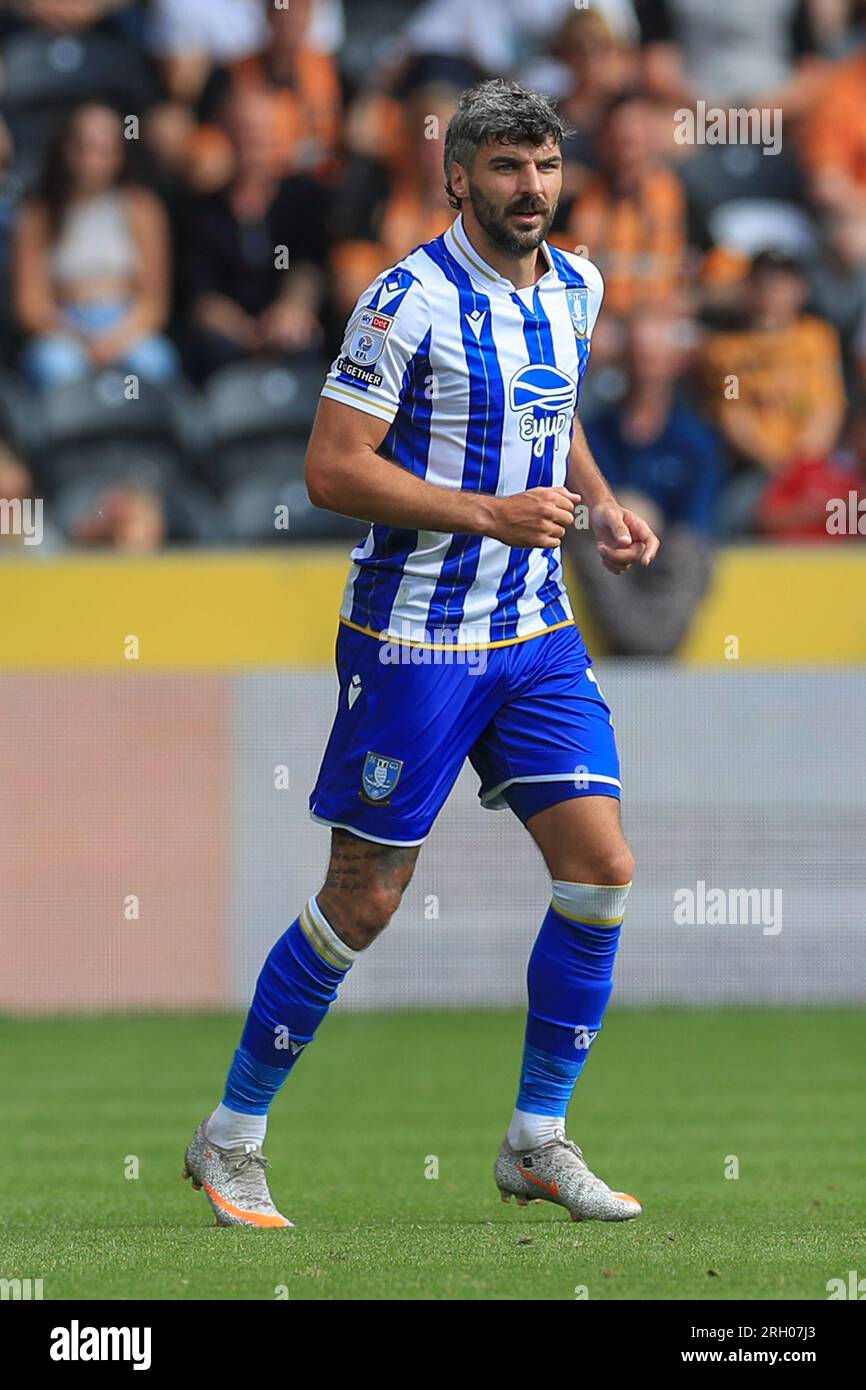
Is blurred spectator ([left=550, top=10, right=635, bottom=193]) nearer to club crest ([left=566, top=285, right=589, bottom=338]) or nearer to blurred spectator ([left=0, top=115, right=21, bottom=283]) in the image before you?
blurred spectator ([left=0, top=115, right=21, bottom=283])

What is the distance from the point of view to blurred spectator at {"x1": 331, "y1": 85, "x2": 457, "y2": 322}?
454 inches

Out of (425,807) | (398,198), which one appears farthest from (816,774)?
(425,807)

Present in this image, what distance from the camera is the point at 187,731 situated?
1012cm

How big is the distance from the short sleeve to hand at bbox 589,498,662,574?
0.53 meters

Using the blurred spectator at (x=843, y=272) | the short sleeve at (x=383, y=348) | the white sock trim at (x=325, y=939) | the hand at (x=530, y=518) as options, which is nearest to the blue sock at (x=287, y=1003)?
the white sock trim at (x=325, y=939)

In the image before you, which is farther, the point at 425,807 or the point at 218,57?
the point at 218,57

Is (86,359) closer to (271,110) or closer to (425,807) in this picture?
(271,110)

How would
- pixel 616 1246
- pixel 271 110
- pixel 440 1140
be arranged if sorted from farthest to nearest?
pixel 271 110 → pixel 440 1140 → pixel 616 1246

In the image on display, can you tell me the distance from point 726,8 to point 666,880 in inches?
202

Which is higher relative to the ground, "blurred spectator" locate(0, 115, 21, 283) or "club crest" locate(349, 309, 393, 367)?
"blurred spectator" locate(0, 115, 21, 283)

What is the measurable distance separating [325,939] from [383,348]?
121 cm

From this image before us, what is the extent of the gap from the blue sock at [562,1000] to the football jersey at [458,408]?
2.11ft

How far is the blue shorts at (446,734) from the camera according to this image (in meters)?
4.73
